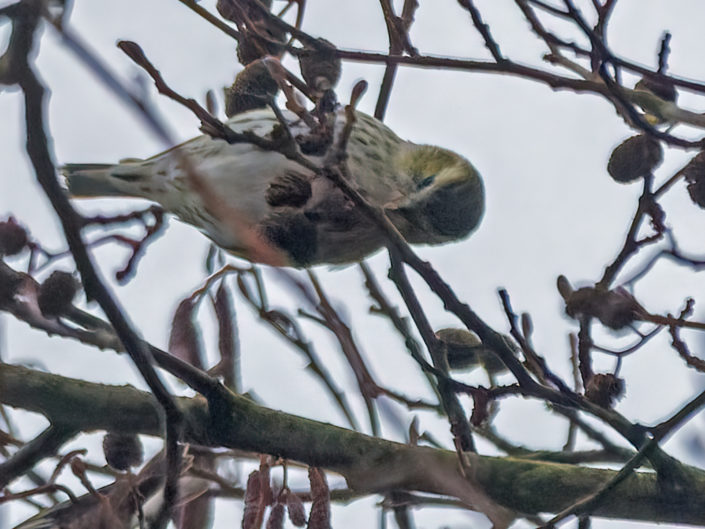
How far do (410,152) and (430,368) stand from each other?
4.46ft

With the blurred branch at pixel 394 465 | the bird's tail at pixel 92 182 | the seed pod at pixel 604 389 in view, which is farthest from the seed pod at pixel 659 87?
the bird's tail at pixel 92 182

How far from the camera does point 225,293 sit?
193 centimetres

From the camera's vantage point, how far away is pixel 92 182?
10.2 feet

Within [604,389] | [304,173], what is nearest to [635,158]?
[604,389]

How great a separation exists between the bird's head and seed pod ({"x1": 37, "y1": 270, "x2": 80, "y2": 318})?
4.01 feet

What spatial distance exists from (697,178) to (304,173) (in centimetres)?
106

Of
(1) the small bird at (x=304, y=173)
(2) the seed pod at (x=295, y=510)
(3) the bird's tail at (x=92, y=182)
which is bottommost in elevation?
(2) the seed pod at (x=295, y=510)

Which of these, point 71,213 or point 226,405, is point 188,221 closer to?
point 226,405

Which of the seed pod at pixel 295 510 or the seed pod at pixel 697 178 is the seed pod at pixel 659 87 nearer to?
the seed pod at pixel 697 178

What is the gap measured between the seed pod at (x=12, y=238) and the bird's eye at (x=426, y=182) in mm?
1316

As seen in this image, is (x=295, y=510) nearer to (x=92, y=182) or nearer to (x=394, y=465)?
(x=394, y=465)

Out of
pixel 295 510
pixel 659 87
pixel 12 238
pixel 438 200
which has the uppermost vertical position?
pixel 438 200

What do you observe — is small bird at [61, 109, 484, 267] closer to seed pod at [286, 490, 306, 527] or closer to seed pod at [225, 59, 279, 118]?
seed pod at [225, 59, 279, 118]

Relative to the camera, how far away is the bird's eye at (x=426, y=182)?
9.07ft
